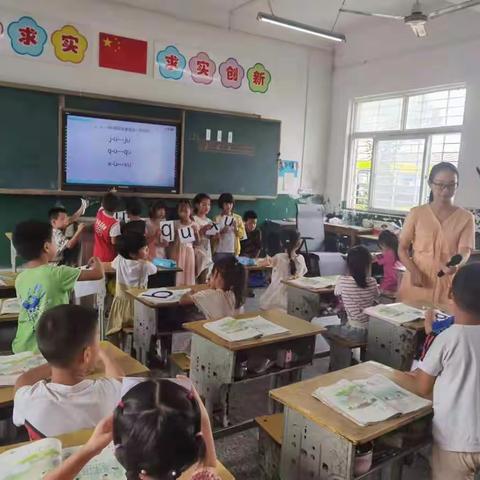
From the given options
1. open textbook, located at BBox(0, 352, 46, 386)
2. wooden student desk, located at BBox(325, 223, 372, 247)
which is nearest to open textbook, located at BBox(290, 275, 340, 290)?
open textbook, located at BBox(0, 352, 46, 386)

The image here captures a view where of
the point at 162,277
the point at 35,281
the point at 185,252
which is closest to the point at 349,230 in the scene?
the point at 185,252

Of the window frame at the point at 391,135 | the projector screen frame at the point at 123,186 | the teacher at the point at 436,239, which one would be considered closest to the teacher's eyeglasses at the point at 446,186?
the teacher at the point at 436,239

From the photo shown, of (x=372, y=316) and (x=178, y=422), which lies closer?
(x=178, y=422)

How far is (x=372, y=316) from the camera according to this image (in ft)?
8.24

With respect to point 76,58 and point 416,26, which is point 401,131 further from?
point 76,58

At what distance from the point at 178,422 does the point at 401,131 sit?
615 cm

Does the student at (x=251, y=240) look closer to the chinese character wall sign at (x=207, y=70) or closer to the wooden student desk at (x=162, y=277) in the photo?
the chinese character wall sign at (x=207, y=70)

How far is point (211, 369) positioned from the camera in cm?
211

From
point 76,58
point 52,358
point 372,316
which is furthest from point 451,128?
point 52,358

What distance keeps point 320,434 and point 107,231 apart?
294cm

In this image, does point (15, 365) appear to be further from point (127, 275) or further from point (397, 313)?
point (397, 313)

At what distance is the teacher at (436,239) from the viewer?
101 inches

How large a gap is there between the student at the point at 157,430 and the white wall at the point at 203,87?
4.87 m

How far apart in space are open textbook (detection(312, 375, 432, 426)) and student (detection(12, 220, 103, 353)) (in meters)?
1.18
